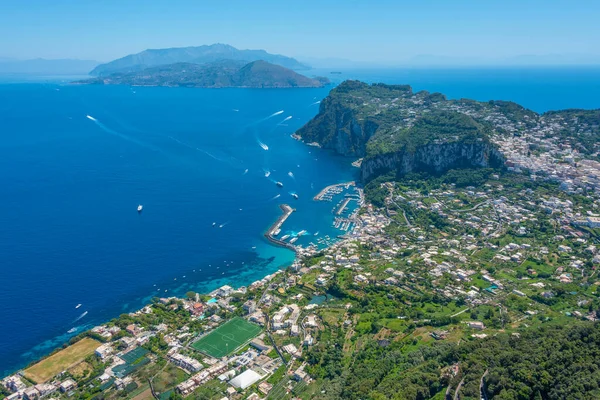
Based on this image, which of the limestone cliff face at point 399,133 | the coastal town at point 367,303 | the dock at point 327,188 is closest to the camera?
the coastal town at point 367,303

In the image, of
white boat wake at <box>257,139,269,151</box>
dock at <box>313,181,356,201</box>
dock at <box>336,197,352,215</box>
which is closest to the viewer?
dock at <box>336,197,352,215</box>

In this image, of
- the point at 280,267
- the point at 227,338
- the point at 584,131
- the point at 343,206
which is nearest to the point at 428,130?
the point at 584,131

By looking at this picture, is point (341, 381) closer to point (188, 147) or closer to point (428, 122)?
point (428, 122)

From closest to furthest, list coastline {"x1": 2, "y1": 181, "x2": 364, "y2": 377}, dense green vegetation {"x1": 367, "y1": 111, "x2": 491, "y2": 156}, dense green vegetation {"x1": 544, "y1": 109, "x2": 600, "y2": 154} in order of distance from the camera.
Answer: coastline {"x1": 2, "y1": 181, "x2": 364, "y2": 377}, dense green vegetation {"x1": 544, "y1": 109, "x2": 600, "y2": 154}, dense green vegetation {"x1": 367, "y1": 111, "x2": 491, "y2": 156}

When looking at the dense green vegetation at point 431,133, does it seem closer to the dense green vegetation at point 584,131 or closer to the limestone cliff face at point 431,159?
the limestone cliff face at point 431,159

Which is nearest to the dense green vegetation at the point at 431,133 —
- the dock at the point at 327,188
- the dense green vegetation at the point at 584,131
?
the dock at the point at 327,188

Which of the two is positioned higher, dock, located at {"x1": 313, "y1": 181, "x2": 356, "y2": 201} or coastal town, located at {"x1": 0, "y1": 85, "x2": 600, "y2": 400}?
dock, located at {"x1": 313, "y1": 181, "x2": 356, "y2": 201}

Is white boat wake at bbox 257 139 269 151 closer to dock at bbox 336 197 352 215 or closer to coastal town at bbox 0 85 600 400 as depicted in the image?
dock at bbox 336 197 352 215

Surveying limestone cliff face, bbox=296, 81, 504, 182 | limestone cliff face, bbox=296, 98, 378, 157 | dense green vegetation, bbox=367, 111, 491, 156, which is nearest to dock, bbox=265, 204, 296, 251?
limestone cliff face, bbox=296, 81, 504, 182
